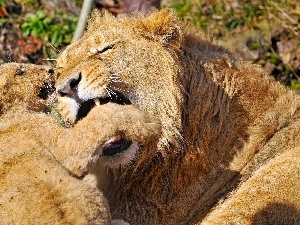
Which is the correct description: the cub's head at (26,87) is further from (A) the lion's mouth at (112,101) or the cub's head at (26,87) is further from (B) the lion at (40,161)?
(A) the lion's mouth at (112,101)

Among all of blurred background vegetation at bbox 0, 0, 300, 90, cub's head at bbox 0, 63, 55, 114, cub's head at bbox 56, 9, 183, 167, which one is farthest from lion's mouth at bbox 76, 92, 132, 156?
blurred background vegetation at bbox 0, 0, 300, 90

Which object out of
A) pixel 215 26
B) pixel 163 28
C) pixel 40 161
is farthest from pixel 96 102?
pixel 215 26

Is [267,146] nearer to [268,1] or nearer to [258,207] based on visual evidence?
[258,207]

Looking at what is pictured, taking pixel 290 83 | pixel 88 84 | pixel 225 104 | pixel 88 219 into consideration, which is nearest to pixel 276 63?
pixel 290 83

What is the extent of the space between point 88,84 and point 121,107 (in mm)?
623

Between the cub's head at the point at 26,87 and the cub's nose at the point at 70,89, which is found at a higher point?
the cub's nose at the point at 70,89

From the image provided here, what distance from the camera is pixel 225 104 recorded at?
236 inches

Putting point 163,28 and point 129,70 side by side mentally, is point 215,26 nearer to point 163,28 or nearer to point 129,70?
point 163,28

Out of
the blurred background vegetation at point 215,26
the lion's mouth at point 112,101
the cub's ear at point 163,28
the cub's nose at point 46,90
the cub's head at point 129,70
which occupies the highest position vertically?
the cub's ear at point 163,28

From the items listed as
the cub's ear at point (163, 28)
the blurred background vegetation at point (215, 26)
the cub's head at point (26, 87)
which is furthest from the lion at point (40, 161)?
the blurred background vegetation at point (215, 26)

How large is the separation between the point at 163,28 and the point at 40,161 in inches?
59.2

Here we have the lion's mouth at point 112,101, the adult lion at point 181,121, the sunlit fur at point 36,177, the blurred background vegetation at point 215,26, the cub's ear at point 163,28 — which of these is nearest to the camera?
the sunlit fur at point 36,177

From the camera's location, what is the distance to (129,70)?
5793 millimetres

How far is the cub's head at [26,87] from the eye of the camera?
581 centimetres
